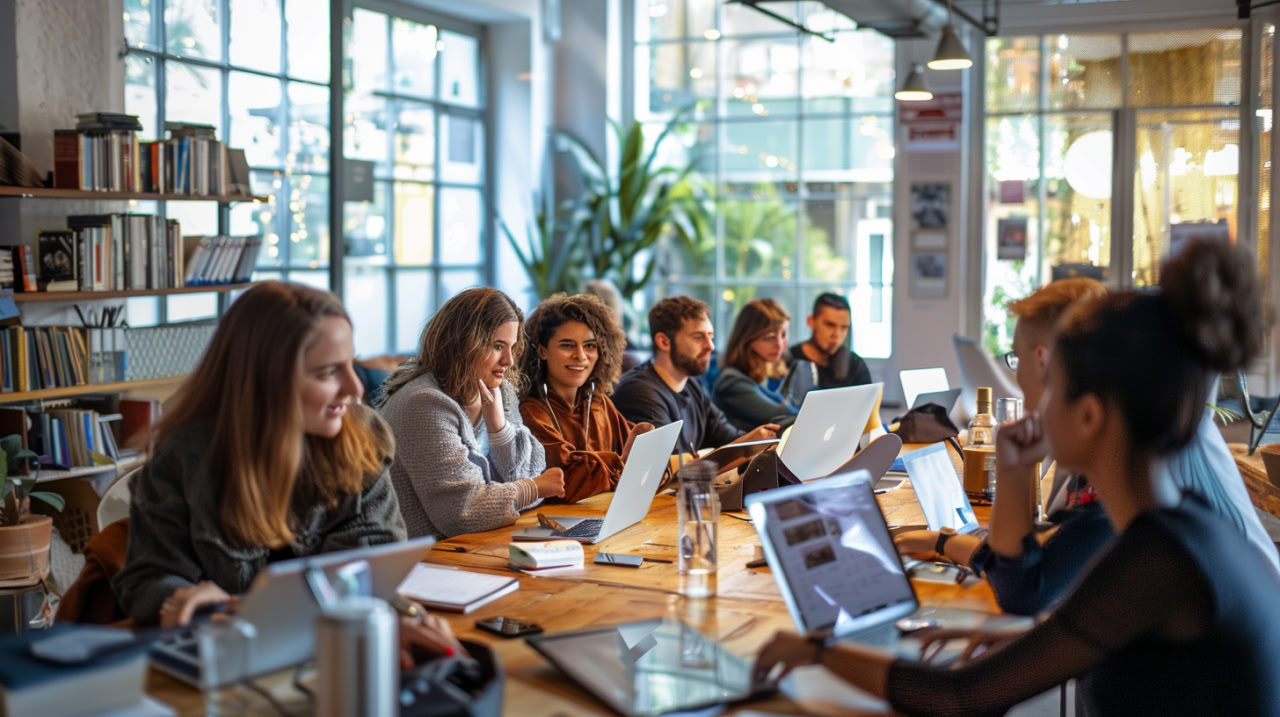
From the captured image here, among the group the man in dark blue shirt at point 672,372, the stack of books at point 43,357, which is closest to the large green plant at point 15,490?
the stack of books at point 43,357

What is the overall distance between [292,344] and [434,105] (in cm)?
633

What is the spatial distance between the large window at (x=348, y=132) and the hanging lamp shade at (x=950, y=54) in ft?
10.7

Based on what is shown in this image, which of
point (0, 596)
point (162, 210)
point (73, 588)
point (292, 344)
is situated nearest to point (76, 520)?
point (0, 596)

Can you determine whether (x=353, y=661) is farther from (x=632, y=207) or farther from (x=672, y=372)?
(x=632, y=207)

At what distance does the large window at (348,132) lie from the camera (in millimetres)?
5961

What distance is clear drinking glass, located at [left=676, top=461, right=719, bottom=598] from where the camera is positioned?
7.64 feet

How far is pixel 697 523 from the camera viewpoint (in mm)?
2326

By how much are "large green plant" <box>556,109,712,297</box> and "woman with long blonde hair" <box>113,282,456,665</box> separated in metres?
6.13

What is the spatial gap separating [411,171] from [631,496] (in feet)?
18.2

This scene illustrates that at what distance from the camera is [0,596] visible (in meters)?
4.02

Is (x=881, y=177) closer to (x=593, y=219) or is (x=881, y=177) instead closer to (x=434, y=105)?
(x=593, y=219)

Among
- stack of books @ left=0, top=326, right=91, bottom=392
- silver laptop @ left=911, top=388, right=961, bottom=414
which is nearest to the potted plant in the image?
stack of books @ left=0, top=326, right=91, bottom=392

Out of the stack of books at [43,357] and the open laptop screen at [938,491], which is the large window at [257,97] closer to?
the stack of books at [43,357]

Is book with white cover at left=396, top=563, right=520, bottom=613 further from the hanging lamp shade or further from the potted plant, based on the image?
the hanging lamp shade
